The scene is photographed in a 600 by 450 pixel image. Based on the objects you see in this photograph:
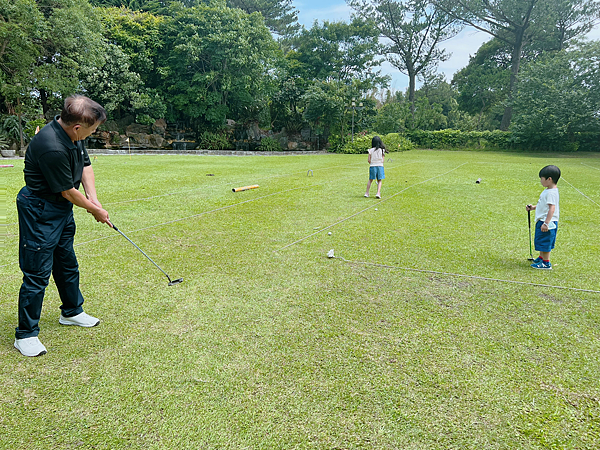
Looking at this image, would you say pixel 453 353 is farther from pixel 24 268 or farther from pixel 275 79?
pixel 275 79

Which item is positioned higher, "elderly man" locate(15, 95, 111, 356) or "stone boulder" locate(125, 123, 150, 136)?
"stone boulder" locate(125, 123, 150, 136)

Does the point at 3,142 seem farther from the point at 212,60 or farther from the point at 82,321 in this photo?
the point at 82,321

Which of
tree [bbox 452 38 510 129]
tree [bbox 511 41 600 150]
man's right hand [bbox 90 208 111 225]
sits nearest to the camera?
man's right hand [bbox 90 208 111 225]

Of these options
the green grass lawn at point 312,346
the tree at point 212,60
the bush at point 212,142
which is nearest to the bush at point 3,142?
the tree at point 212,60

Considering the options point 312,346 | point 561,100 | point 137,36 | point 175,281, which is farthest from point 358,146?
point 312,346

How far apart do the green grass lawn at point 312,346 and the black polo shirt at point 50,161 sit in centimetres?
120

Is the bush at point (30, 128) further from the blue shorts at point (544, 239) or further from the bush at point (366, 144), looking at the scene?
the blue shorts at point (544, 239)

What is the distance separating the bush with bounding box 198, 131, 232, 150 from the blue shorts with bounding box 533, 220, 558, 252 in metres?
29.0

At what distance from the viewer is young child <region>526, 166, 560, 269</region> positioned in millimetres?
4211

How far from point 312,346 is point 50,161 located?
2196 mm

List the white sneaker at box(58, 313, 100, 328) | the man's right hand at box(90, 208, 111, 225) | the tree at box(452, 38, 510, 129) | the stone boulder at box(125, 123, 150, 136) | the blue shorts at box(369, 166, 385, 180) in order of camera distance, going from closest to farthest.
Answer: the man's right hand at box(90, 208, 111, 225) → the white sneaker at box(58, 313, 100, 328) → the blue shorts at box(369, 166, 385, 180) → the stone boulder at box(125, 123, 150, 136) → the tree at box(452, 38, 510, 129)

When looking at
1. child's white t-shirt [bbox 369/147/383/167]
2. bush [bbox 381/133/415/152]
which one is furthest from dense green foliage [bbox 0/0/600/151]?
child's white t-shirt [bbox 369/147/383/167]

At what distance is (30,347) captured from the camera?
2619 millimetres

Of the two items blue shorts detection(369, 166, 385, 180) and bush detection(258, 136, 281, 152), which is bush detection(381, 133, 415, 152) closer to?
bush detection(258, 136, 281, 152)
